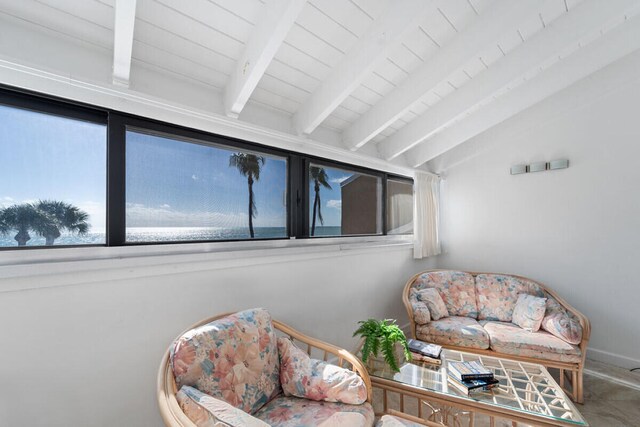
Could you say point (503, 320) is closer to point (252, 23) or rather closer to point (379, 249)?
point (379, 249)

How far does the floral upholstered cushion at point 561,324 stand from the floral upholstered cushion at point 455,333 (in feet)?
1.72

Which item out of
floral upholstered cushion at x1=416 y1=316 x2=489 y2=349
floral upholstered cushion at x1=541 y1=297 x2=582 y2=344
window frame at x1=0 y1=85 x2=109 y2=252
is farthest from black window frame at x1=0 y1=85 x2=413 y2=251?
floral upholstered cushion at x1=541 y1=297 x2=582 y2=344

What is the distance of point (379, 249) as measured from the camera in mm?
2953

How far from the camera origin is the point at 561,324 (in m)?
2.25

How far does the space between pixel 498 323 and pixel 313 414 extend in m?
2.21

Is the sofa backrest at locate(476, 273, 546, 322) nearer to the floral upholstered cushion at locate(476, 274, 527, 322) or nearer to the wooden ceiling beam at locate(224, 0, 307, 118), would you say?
the floral upholstered cushion at locate(476, 274, 527, 322)

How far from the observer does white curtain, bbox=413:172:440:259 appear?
3.42 metres

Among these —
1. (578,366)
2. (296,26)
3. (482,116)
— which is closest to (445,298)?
(578,366)

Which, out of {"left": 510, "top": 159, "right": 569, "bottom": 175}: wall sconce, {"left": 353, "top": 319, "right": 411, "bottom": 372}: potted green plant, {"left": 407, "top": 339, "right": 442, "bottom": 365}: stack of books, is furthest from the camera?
{"left": 510, "top": 159, "right": 569, "bottom": 175}: wall sconce

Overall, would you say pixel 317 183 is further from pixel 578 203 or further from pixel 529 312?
pixel 578 203

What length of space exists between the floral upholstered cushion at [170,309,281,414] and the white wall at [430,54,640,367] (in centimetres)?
309

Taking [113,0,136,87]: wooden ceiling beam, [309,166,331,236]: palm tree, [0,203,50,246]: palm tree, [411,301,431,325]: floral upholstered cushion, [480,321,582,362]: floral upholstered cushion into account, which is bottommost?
[480,321,582,362]: floral upholstered cushion

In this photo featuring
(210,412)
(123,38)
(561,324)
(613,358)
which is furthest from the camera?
(613,358)

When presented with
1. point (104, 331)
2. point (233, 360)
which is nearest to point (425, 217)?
point (233, 360)
